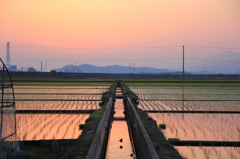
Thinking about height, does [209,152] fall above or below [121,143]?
above

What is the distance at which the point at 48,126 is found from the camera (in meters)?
8.19

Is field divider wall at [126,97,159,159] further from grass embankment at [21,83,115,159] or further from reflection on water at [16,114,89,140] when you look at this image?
reflection on water at [16,114,89,140]

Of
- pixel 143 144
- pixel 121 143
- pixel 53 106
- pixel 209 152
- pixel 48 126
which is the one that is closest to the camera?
pixel 143 144

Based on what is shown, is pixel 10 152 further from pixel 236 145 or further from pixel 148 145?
pixel 236 145

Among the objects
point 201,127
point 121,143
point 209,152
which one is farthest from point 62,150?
point 201,127

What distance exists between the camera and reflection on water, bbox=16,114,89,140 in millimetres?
6950

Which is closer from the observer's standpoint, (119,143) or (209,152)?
(209,152)

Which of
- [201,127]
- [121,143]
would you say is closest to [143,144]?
[121,143]

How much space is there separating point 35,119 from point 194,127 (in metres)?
6.46

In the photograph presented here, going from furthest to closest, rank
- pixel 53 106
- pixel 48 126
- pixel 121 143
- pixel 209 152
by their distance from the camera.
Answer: pixel 53 106 < pixel 48 126 < pixel 121 143 < pixel 209 152

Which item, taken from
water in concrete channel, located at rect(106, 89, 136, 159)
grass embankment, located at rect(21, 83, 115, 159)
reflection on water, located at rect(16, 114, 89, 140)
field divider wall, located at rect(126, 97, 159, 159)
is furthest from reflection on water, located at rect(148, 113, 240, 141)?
reflection on water, located at rect(16, 114, 89, 140)

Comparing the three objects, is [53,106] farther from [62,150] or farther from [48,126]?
[62,150]

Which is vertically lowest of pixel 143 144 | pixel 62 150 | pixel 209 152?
pixel 209 152

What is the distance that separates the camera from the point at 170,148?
531cm
